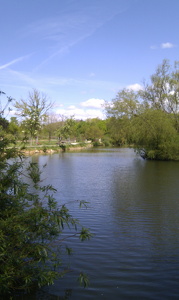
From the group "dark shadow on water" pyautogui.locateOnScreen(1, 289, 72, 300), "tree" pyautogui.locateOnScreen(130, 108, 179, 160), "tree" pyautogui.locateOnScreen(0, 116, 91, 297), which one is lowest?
"dark shadow on water" pyautogui.locateOnScreen(1, 289, 72, 300)

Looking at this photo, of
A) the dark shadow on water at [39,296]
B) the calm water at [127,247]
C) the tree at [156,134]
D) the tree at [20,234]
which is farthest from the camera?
the tree at [156,134]

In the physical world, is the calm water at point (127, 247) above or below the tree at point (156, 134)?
below

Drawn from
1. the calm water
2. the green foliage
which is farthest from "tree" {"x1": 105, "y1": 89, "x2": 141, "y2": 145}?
the calm water

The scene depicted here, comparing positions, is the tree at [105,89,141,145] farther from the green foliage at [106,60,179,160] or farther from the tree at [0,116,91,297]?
the tree at [0,116,91,297]

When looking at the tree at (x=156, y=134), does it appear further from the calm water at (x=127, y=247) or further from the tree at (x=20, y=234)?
the tree at (x=20, y=234)

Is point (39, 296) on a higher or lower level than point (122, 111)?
lower

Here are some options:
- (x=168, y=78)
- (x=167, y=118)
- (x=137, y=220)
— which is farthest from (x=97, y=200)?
(x=168, y=78)

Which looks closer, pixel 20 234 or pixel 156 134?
pixel 20 234

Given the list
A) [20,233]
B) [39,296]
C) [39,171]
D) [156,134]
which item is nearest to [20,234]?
[20,233]

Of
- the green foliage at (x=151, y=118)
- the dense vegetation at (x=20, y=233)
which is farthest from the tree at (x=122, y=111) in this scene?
the dense vegetation at (x=20, y=233)

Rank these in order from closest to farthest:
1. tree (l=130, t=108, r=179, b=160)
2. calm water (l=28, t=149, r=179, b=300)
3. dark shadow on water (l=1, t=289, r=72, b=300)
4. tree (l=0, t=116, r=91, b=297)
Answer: tree (l=0, t=116, r=91, b=297) < dark shadow on water (l=1, t=289, r=72, b=300) < calm water (l=28, t=149, r=179, b=300) < tree (l=130, t=108, r=179, b=160)

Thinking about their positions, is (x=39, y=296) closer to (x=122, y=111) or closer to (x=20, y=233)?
(x=20, y=233)

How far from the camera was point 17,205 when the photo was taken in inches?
203

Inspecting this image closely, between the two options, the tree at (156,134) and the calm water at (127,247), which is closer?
the calm water at (127,247)
